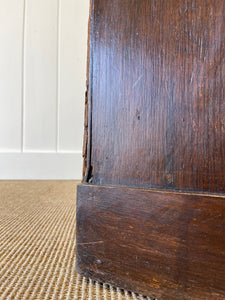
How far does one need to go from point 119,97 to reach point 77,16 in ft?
5.99

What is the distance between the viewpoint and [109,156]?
0.40 meters

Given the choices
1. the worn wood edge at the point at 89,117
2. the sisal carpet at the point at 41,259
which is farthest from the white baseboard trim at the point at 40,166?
the worn wood edge at the point at 89,117

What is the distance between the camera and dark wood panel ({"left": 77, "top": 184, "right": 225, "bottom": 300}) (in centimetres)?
31

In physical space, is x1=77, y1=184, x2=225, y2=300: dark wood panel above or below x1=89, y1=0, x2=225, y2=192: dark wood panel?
below

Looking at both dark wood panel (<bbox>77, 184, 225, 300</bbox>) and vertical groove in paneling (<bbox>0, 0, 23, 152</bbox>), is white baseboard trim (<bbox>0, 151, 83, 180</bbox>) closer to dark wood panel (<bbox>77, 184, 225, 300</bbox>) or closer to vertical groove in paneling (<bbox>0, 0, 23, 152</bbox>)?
vertical groove in paneling (<bbox>0, 0, 23, 152</bbox>)

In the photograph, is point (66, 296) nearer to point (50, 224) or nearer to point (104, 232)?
point (104, 232)

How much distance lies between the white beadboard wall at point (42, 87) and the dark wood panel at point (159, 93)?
1610mm

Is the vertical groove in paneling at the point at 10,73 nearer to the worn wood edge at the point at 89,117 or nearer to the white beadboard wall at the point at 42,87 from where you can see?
the white beadboard wall at the point at 42,87

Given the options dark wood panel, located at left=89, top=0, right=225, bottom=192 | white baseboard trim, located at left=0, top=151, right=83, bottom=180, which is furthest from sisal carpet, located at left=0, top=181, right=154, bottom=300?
white baseboard trim, located at left=0, top=151, right=83, bottom=180

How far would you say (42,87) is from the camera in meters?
1.98

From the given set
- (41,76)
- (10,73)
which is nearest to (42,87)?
(41,76)

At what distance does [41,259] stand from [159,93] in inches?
12.4

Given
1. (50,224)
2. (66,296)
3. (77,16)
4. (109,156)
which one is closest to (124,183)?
(109,156)

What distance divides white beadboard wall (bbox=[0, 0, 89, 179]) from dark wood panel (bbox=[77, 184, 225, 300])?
1605 millimetres
